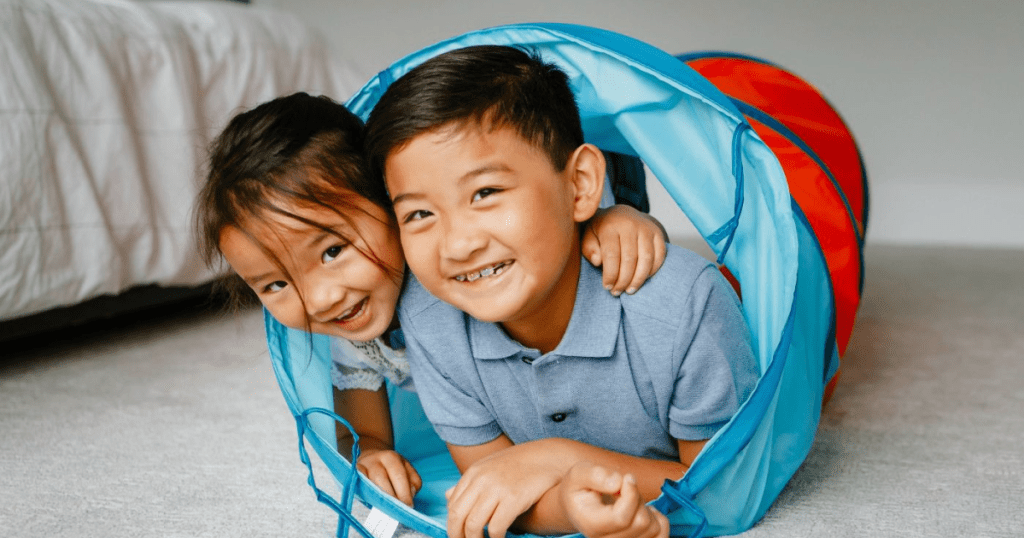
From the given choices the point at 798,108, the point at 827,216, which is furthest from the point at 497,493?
the point at 798,108

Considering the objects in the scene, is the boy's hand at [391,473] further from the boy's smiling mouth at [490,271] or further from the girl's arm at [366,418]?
the boy's smiling mouth at [490,271]

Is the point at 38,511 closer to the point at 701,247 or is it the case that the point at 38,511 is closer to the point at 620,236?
the point at 620,236

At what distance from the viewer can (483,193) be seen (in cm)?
69

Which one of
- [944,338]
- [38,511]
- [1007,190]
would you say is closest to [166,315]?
[38,511]

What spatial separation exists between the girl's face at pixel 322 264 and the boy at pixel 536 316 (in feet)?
0.19

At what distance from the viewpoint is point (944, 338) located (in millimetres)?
1455

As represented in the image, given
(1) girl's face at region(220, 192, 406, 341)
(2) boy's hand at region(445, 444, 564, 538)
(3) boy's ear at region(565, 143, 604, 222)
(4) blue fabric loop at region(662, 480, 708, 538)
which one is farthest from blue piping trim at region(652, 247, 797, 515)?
(1) girl's face at region(220, 192, 406, 341)

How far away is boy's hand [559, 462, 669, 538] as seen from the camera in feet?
1.95

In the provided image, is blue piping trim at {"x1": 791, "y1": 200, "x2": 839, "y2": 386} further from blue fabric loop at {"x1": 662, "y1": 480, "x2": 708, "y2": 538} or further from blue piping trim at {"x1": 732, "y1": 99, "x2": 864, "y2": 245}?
blue fabric loop at {"x1": 662, "y1": 480, "x2": 708, "y2": 538}

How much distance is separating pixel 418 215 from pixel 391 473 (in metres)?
0.26

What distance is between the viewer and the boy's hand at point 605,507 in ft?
1.95

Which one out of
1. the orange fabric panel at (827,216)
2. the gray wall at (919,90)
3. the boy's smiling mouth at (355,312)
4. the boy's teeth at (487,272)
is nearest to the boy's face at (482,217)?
the boy's teeth at (487,272)

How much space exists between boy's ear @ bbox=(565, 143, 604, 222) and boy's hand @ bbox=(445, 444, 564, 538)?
216 millimetres

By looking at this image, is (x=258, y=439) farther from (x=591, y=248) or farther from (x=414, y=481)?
(x=591, y=248)
